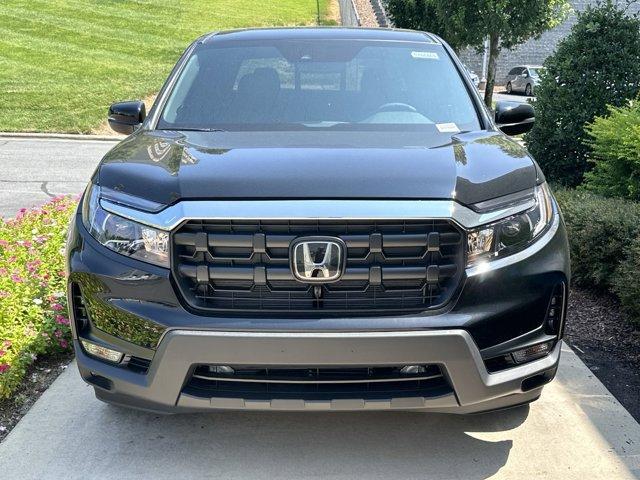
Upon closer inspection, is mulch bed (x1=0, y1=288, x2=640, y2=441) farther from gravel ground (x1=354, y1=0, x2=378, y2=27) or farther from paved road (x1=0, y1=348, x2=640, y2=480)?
gravel ground (x1=354, y1=0, x2=378, y2=27)

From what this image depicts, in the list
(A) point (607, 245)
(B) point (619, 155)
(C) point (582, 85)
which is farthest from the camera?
(C) point (582, 85)

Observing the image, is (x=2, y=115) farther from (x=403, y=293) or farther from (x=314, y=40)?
(x=403, y=293)

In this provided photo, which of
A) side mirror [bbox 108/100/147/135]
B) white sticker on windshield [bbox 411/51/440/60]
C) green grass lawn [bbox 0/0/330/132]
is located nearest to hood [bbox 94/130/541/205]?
side mirror [bbox 108/100/147/135]

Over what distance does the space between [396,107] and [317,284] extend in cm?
156

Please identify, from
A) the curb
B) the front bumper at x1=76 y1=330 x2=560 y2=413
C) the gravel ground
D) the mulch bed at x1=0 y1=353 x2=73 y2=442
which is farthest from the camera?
the gravel ground

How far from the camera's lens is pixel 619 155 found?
555 cm

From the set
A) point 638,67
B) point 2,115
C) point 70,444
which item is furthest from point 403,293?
point 2,115

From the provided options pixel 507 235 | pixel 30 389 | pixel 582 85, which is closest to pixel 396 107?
pixel 507 235

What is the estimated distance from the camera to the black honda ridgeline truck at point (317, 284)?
2.72 m

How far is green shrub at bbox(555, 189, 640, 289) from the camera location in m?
4.94

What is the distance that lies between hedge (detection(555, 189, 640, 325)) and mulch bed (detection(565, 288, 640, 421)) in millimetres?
129

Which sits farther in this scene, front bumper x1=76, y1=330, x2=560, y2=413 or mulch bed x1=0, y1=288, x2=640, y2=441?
mulch bed x1=0, y1=288, x2=640, y2=441

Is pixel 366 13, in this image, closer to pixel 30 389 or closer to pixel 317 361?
pixel 30 389

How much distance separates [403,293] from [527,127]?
2148mm
